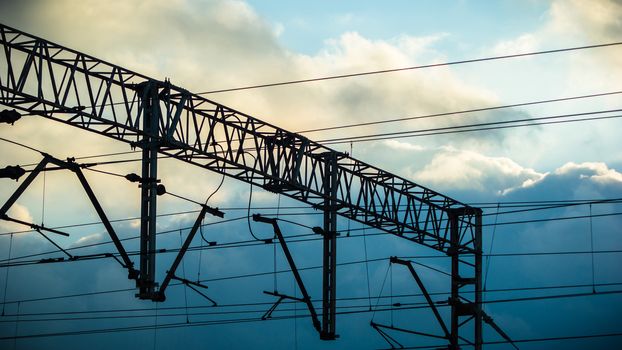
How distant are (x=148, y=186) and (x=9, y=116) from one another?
3.83 metres

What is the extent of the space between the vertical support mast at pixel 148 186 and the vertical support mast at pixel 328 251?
235 inches

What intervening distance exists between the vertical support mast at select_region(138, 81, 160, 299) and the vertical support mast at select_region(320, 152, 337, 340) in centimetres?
598

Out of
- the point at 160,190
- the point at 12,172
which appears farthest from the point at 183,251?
the point at 12,172

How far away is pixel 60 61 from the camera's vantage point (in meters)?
21.3

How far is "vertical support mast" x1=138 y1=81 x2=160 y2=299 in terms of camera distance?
75.4 feet

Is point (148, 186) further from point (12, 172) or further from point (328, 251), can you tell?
point (328, 251)

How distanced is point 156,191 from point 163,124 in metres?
1.64


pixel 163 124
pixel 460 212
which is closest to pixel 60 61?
pixel 163 124

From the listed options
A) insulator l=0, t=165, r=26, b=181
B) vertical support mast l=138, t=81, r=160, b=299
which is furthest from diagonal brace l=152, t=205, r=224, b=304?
insulator l=0, t=165, r=26, b=181

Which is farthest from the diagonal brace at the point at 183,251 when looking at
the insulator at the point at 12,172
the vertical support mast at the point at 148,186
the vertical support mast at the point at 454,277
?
the vertical support mast at the point at 454,277

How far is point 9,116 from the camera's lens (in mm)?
21188

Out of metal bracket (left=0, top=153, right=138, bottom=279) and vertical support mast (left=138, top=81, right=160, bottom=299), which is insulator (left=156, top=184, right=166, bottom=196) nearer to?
vertical support mast (left=138, top=81, right=160, bottom=299)

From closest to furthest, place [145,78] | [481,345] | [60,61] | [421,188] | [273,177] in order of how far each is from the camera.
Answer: [60,61] → [145,78] → [273,177] → [421,188] → [481,345]

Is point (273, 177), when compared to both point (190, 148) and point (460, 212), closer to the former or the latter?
point (190, 148)
